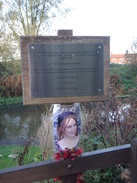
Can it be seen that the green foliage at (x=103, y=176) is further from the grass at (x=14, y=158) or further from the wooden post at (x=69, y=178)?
the wooden post at (x=69, y=178)

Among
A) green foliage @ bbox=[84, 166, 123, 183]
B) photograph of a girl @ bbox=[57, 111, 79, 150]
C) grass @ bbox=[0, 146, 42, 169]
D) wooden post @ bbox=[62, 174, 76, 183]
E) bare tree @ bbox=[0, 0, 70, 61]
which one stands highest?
bare tree @ bbox=[0, 0, 70, 61]

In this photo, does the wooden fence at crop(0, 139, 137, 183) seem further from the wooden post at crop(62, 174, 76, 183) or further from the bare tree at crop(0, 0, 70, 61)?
the bare tree at crop(0, 0, 70, 61)

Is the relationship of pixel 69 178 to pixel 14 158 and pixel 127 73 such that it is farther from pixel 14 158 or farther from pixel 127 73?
pixel 127 73

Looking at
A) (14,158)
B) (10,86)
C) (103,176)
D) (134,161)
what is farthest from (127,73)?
(134,161)

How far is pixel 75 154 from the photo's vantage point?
152 centimetres

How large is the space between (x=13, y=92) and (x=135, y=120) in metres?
11.8

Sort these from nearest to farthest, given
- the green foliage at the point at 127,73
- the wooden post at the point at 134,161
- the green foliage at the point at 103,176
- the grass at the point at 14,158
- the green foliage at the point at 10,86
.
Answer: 1. the wooden post at the point at 134,161
2. the green foliage at the point at 103,176
3. the grass at the point at 14,158
4. the green foliage at the point at 10,86
5. the green foliage at the point at 127,73

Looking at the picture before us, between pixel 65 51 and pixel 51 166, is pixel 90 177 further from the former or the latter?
pixel 65 51

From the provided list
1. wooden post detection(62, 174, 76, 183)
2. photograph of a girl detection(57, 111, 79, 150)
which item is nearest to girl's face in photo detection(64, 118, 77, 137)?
photograph of a girl detection(57, 111, 79, 150)

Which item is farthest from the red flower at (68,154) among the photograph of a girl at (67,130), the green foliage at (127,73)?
the green foliage at (127,73)

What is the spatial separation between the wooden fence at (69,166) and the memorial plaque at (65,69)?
0.53 metres

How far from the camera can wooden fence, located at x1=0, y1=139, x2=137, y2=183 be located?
4.50 feet

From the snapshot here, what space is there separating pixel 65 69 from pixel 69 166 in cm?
79

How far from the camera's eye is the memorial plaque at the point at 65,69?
1.51 m
